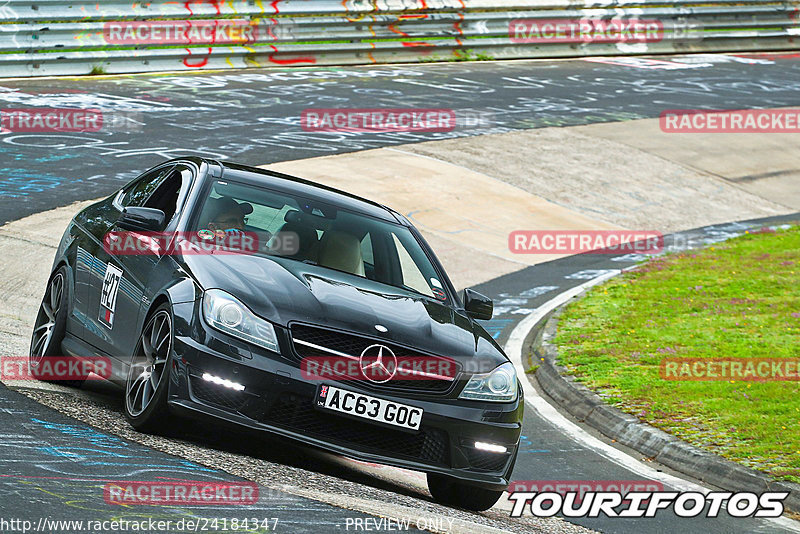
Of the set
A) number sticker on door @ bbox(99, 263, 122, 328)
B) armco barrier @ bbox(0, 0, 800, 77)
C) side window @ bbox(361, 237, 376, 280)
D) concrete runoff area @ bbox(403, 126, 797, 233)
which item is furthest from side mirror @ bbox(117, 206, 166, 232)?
armco barrier @ bbox(0, 0, 800, 77)

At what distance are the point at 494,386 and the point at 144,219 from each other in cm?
226

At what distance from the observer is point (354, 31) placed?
84.3ft

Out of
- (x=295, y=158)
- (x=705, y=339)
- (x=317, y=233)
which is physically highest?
(x=317, y=233)

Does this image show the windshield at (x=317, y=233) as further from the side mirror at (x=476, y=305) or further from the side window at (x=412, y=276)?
the side mirror at (x=476, y=305)

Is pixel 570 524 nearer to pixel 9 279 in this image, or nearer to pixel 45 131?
pixel 9 279

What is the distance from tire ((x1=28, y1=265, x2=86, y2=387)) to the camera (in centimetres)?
763

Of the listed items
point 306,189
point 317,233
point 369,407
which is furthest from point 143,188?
point 369,407

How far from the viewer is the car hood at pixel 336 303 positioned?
19.7 ft

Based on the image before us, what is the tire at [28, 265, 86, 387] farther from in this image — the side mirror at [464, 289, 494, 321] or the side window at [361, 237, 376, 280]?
the side mirror at [464, 289, 494, 321]

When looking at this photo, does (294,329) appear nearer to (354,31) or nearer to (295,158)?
(295,158)

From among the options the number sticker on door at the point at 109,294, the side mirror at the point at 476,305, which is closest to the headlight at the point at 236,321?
the number sticker on door at the point at 109,294

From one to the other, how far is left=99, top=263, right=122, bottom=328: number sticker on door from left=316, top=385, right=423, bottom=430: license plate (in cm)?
180

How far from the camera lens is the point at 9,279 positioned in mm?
11117

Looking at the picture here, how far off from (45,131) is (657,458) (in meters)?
12.7
